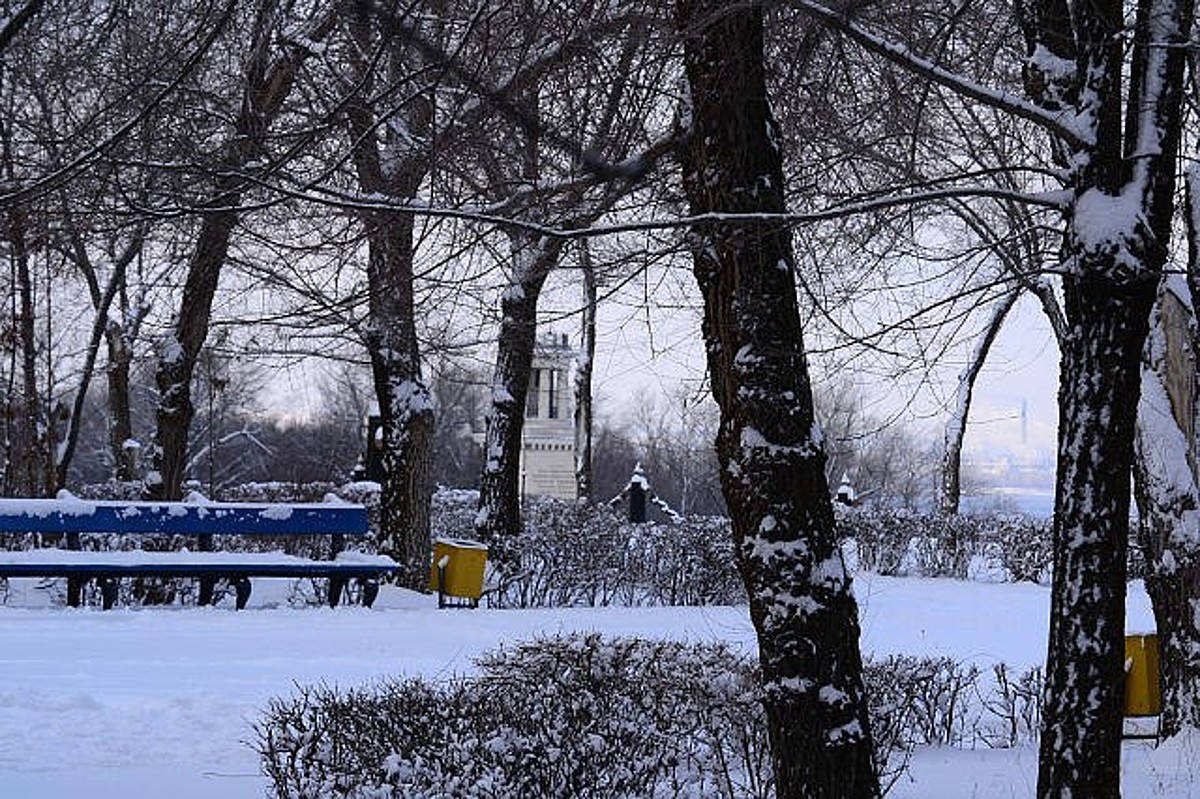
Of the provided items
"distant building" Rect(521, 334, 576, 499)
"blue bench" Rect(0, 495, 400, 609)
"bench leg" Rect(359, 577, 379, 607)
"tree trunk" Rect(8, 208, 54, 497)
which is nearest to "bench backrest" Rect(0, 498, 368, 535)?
"blue bench" Rect(0, 495, 400, 609)

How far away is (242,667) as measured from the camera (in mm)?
9094

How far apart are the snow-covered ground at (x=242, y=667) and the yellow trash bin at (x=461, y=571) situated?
1.08ft

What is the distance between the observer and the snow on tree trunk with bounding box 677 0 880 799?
5.29m

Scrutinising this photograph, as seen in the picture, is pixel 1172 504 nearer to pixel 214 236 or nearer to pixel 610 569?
pixel 214 236

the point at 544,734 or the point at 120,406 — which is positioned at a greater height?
the point at 120,406

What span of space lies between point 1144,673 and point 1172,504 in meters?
1.11

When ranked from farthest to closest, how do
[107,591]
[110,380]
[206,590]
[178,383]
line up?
[110,380]
[178,383]
[206,590]
[107,591]

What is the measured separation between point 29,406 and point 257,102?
1311 cm

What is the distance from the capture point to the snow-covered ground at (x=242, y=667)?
6.68 m

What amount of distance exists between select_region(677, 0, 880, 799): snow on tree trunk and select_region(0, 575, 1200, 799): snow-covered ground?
143cm

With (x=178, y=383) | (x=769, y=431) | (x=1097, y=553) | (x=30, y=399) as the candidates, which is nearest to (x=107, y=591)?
(x=178, y=383)

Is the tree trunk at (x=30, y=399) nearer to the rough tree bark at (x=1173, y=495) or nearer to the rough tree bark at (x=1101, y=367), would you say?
the rough tree bark at (x=1173, y=495)

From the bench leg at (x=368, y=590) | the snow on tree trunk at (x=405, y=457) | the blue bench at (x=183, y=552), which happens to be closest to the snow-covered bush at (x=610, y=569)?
the snow on tree trunk at (x=405, y=457)

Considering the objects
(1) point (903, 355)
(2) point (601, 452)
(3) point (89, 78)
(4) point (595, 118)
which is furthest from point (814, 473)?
(2) point (601, 452)
